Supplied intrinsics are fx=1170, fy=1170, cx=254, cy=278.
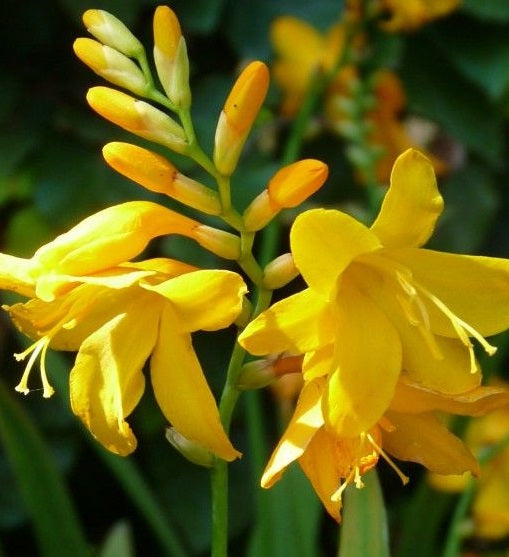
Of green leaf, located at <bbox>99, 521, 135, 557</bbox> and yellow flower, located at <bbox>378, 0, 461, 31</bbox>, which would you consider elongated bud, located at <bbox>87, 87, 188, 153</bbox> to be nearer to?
green leaf, located at <bbox>99, 521, 135, 557</bbox>

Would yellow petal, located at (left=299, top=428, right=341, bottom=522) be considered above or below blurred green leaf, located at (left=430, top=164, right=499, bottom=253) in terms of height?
above

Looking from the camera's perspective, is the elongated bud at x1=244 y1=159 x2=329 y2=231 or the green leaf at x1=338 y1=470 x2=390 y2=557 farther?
the green leaf at x1=338 y1=470 x2=390 y2=557

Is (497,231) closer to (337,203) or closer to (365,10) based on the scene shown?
(337,203)

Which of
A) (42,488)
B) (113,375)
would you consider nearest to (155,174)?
(113,375)

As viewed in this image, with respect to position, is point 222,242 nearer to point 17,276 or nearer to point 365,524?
point 17,276

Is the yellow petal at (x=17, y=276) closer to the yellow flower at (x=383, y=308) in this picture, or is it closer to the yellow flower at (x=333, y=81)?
the yellow flower at (x=383, y=308)

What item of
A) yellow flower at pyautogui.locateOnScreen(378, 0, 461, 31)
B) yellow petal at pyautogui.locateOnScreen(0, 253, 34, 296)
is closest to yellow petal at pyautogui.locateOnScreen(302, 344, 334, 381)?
yellow petal at pyautogui.locateOnScreen(0, 253, 34, 296)

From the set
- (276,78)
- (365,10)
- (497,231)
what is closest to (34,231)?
→ (276,78)

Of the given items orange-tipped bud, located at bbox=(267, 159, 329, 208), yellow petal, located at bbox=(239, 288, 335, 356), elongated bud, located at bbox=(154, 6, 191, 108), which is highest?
elongated bud, located at bbox=(154, 6, 191, 108)
